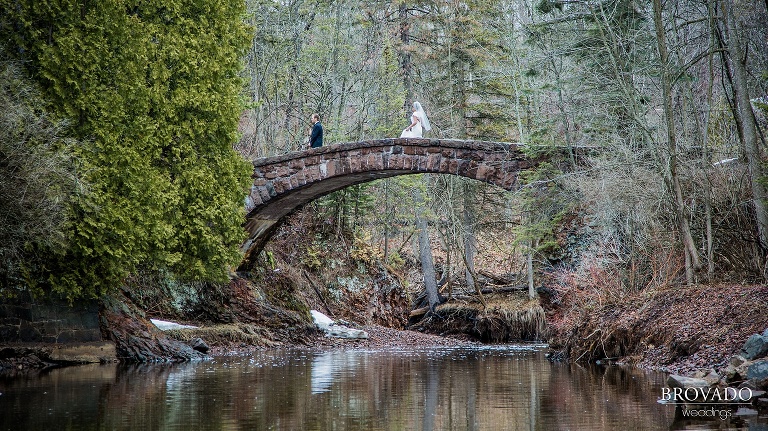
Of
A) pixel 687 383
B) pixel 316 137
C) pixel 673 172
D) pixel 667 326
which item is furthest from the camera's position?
pixel 316 137

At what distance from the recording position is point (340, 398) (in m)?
8.19

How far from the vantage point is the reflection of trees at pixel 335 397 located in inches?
259

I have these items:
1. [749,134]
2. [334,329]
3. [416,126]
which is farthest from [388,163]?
[749,134]

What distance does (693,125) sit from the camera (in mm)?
15055

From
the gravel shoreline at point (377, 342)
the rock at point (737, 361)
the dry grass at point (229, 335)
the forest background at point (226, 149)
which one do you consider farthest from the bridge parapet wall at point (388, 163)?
the rock at point (737, 361)

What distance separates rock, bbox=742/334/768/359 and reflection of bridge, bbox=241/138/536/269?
9.90 m

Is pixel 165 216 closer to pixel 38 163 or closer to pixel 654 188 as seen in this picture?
pixel 38 163

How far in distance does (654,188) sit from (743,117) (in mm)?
2144

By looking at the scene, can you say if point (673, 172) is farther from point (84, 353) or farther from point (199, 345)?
point (84, 353)

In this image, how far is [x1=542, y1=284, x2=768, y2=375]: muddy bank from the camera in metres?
9.75

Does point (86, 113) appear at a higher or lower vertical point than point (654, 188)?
higher

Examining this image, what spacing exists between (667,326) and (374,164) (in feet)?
27.9

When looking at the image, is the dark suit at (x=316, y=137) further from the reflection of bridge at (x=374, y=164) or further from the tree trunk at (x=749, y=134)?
the tree trunk at (x=749, y=134)

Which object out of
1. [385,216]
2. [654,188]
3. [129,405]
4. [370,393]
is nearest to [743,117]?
[654,188]
